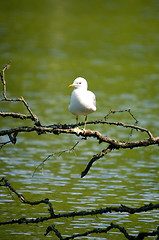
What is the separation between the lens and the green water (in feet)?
36.9

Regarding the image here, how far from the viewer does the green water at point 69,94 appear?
11.2 m

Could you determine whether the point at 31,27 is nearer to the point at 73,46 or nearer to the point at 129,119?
the point at 73,46

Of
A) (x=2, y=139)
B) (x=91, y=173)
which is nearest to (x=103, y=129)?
(x=2, y=139)

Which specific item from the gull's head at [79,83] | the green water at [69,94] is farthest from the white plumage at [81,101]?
the green water at [69,94]

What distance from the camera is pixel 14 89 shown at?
23219 millimetres

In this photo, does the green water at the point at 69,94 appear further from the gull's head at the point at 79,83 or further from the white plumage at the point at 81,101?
the gull's head at the point at 79,83

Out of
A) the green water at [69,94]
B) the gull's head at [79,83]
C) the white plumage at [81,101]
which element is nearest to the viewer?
the white plumage at [81,101]

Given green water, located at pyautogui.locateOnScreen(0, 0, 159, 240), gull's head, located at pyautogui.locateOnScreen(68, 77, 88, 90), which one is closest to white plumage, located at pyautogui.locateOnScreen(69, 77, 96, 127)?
gull's head, located at pyautogui.locateOnScreen(68, 77, 88, 90)

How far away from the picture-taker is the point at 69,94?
76.2ft

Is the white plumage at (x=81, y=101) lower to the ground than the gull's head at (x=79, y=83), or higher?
lower

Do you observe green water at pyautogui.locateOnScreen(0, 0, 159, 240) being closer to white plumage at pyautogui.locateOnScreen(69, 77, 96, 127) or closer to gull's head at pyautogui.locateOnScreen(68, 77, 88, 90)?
white plumage at pyautogui.locateOnScreen(69, 77, 96, 127)

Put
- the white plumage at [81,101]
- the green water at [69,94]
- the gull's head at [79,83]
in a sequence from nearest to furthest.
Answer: the white plumage at [81,101]
the gull's head at [79,83]
the green water at [69,94]

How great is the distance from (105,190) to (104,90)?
478 inches

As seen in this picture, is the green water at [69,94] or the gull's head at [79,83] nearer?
the gull's head at [79,83]
